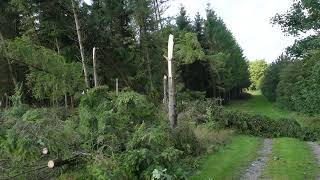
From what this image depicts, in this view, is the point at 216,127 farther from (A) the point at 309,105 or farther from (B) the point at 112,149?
(B) the point at 112,149

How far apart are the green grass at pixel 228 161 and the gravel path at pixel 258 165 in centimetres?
22

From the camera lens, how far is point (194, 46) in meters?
33.4

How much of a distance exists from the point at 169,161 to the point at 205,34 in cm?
4602

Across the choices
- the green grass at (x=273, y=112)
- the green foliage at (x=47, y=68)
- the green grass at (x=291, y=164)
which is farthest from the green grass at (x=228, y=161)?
the green grass at (x=273, y=112)

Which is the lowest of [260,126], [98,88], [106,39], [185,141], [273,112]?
[273,112]

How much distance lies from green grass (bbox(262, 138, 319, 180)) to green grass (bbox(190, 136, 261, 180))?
82 cm

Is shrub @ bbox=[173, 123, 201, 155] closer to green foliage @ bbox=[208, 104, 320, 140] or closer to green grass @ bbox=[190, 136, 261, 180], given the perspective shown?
green grass @ bbox=[190, 136, 261, 180]

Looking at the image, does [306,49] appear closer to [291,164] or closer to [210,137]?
[210,137]

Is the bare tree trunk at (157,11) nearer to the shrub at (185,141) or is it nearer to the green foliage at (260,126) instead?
the green foliage at (260,126)

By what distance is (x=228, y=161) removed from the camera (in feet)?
48.0

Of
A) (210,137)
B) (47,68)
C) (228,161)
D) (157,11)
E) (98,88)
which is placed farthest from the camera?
(157,11)

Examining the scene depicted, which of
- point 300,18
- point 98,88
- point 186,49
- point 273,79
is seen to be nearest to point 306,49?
point 300,18

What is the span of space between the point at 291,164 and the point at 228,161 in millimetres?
2027

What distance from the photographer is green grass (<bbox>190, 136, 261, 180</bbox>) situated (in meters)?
12.3
